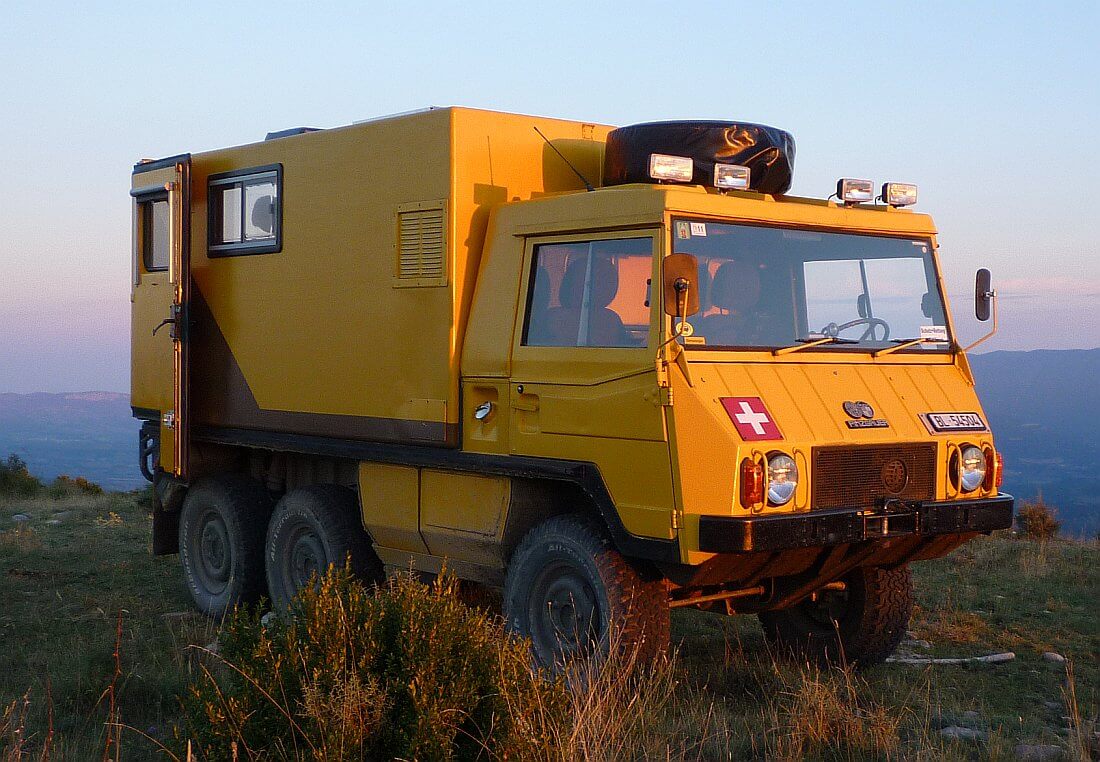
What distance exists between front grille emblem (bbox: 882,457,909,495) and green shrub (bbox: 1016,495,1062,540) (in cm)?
1014

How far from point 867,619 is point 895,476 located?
1.45m

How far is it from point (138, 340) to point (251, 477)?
5.34 feet

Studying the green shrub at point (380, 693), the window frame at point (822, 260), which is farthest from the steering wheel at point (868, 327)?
the green shrub at point (380, 693)

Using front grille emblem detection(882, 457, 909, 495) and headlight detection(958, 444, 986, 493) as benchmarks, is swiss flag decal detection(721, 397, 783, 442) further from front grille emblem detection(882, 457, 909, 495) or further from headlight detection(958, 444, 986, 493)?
headlight detection(958, 444, 986, 493)

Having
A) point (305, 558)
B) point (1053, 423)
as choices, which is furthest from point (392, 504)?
point (1053, 423)

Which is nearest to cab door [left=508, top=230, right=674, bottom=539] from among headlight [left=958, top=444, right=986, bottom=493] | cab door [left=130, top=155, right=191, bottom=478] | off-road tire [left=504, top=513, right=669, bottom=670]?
off-road tire [left=504, top=513, right=669, bottom=670]

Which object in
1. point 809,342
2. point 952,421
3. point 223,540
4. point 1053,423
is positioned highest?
point 809,342

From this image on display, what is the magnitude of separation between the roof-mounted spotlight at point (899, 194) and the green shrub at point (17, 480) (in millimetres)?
16930

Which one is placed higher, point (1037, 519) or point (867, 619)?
point (867, 619)

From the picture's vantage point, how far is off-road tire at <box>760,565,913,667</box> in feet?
25.8

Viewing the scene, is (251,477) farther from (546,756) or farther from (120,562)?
(546,756)

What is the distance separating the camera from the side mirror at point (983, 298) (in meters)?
7.68

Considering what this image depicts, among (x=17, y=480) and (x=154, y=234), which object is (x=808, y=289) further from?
(x=17, y=480)

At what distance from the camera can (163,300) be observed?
10367 mm
